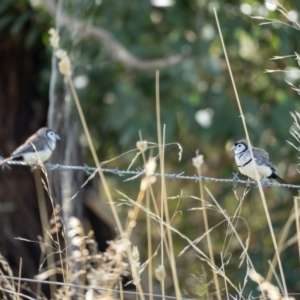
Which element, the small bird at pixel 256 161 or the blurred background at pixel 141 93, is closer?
the small bird at pixel 256 161

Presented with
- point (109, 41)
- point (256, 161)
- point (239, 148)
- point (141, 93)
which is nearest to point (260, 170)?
point (256, 161)

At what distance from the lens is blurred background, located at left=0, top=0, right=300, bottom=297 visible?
709cm

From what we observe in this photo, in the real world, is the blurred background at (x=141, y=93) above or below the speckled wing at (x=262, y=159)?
below

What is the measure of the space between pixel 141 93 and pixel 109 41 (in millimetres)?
671

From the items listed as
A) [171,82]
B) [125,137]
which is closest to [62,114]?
[125,137]

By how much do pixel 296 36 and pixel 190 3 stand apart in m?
1.03

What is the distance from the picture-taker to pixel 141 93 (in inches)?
293

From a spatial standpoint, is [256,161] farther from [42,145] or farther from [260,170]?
[42,145]

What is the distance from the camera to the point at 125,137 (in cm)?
703

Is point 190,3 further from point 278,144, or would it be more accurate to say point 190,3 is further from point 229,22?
point 278,144

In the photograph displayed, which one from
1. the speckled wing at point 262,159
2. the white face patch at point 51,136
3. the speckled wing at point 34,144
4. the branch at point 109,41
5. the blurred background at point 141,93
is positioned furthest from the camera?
the blurred background at point 141,93

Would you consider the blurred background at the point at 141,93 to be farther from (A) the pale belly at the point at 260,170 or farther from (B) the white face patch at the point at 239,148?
(A) the pale belly at the point at 260,170

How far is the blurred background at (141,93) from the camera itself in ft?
23.3

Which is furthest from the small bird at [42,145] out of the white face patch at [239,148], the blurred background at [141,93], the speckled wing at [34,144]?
the white face patch at [239,148]
